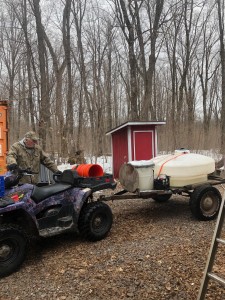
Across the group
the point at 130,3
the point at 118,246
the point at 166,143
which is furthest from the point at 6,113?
the point at 130,3

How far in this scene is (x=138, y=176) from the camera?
19.6 ft

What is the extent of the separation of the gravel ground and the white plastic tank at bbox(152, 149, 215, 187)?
2.77 ft

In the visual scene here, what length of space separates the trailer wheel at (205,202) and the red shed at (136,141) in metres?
5.94

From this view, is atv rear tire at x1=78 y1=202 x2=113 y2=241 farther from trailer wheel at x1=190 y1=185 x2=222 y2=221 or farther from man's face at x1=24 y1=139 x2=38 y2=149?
trailer wheel at x1=190 y1=185 x2=222 y2=221

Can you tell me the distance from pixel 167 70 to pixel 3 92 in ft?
55.0

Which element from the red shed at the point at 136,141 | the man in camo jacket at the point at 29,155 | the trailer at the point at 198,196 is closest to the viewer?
the man in camo jacket at the point at 29,155

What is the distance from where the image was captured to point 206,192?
6117mm

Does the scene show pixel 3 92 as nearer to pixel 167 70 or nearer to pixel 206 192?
pixel 167 70

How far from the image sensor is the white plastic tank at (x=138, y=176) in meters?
5.98

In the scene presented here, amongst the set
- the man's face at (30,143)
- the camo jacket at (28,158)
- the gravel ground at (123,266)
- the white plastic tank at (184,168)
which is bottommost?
the gravel ground at (123,266)

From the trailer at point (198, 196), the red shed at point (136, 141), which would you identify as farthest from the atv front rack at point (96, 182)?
the red shed at point (136, 141)

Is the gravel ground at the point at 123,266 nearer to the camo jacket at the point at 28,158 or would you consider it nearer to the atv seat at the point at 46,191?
the atv seat at the point at 46,191

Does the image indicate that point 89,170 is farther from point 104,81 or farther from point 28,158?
point 104,81

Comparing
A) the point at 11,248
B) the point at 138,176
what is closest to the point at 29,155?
the point at 138,176
